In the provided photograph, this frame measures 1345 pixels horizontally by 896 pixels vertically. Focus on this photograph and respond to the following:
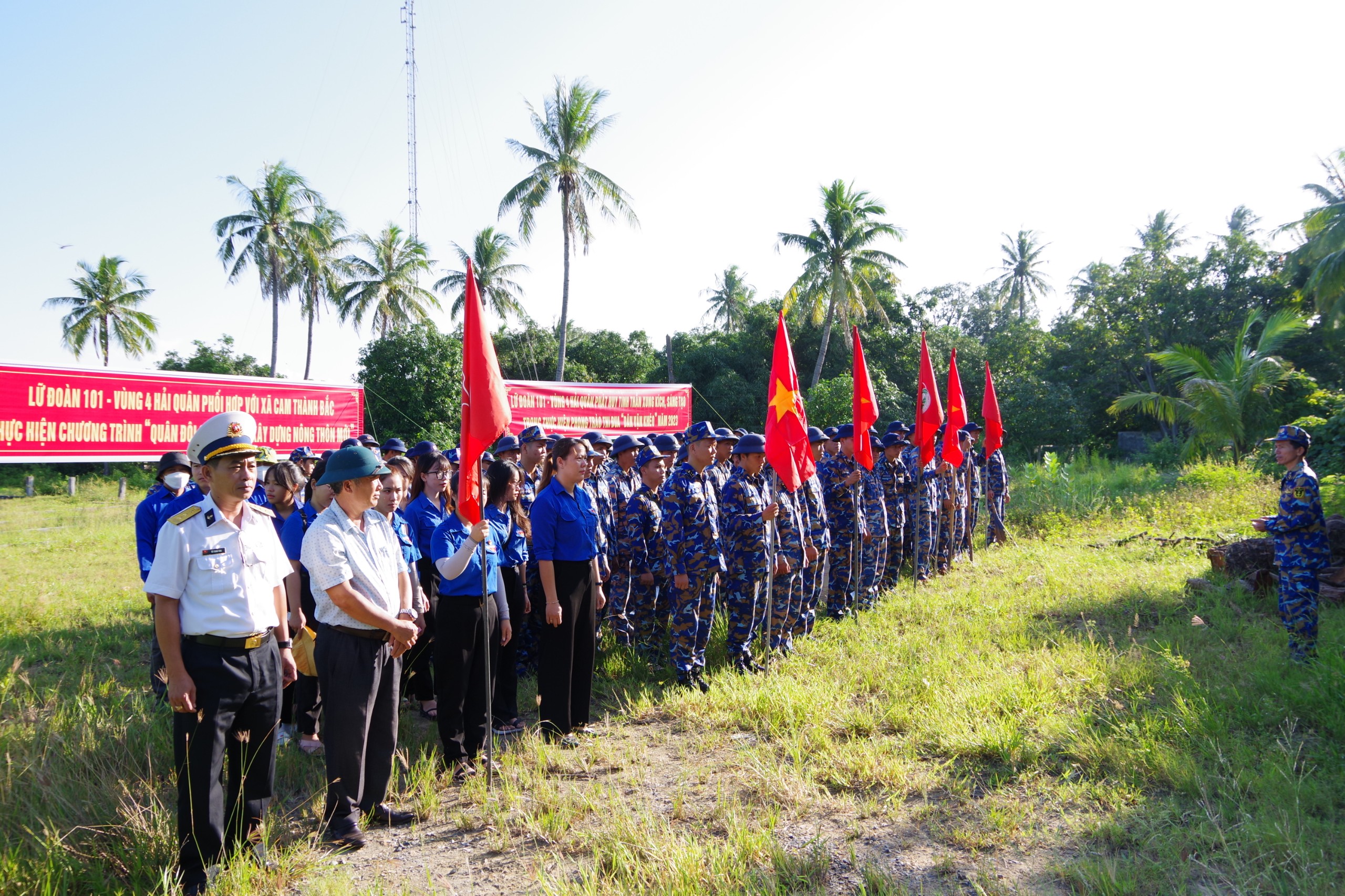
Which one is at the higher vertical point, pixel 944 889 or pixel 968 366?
pixel 968 366

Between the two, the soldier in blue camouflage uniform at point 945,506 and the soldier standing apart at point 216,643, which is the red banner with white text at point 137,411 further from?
A: the soldier in blue camouflage uniform at point 945,506

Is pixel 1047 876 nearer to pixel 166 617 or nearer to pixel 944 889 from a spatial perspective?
pixel 944 889

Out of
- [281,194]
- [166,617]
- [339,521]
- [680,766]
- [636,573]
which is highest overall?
[281,194]

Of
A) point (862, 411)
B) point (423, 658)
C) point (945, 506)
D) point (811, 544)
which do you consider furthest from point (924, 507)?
point (423, 658)

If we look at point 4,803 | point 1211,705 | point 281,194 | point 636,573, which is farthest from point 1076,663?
point 281,194

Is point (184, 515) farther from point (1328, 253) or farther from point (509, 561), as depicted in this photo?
point (1328, 253)

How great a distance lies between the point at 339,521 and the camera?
3438 mm

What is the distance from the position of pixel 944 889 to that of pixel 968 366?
26761 mm

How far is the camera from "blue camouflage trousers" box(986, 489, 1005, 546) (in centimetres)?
1252

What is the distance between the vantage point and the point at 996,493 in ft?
41.1

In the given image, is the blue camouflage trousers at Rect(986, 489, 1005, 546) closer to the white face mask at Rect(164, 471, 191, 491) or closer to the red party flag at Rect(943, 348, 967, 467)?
the red party flag at Rect(943, 348, 967, 467)

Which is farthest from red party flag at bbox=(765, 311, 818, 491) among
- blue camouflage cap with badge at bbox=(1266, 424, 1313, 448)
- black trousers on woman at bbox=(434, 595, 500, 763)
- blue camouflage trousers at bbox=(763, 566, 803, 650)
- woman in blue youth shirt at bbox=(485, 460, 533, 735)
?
blue camouflage cap with badge at bbox=(1266, 424, 1313, 448)

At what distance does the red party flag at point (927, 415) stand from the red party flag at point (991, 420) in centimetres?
330

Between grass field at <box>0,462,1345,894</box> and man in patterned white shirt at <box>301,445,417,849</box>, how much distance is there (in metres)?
0.29
